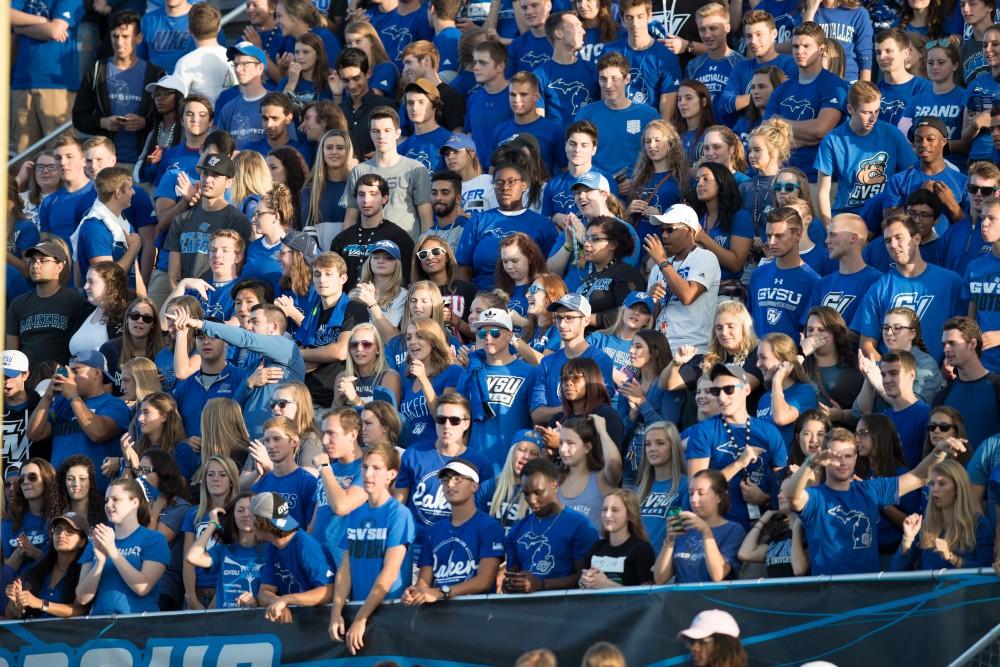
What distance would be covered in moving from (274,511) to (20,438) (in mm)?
3907

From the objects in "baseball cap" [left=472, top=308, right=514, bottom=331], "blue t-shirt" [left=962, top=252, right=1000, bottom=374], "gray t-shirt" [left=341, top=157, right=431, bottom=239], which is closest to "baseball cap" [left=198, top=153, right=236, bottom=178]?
"gray t-shirt" [left=341, top=157, right=431, bottom=239]

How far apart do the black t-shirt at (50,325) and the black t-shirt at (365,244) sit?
7.34 ft

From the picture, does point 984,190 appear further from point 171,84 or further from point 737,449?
point 171,84

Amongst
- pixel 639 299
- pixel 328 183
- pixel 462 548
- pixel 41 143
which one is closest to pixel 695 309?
pixel 639 299

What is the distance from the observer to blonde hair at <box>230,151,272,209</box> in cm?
1404

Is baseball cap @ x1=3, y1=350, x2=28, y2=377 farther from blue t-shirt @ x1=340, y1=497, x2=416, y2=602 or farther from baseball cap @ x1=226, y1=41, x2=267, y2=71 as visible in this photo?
blue t-shirt @ x1=340, y1=497, x2=416, y2=602

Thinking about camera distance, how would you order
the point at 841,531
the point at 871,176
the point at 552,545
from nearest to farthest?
the point at 841,531 < the point at 552,545 < the point at 871,176

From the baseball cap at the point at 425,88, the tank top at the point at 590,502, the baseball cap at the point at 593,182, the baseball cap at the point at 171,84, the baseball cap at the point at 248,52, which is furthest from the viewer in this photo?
the baseball cap at the point at 171,84

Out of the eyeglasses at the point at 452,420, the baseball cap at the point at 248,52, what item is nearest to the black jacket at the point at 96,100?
the baseball cap at the point at 248,52

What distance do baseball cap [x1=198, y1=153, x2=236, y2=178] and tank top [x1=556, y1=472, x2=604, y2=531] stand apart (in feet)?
16.7

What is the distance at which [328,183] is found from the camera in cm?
1408

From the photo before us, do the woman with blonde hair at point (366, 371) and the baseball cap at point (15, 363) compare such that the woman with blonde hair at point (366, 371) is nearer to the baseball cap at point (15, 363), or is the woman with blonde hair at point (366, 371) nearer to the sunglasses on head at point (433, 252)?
the sunglasses on head at point (433, 252)

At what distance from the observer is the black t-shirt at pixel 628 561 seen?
29.7 feet

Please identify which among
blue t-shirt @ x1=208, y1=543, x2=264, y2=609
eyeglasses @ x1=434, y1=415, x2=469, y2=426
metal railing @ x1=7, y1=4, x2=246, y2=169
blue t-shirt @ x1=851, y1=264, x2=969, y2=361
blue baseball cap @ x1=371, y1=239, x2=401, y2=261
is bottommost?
blue t-shirt @ x1=208, y1=543, x2=264, y2=609
